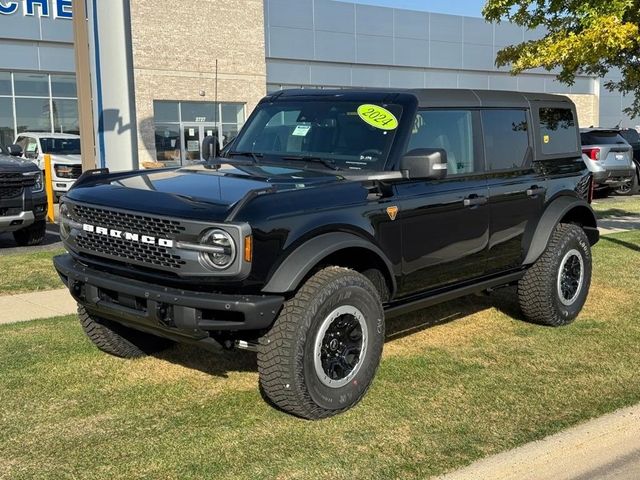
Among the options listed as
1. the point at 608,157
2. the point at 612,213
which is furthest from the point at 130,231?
the point at 608,157

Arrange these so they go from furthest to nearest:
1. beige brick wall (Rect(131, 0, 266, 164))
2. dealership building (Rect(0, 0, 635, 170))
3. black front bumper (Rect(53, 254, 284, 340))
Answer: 1. beige brick wall (Rect(131, 0, 266, 164))
2. dealership building (Rect(0, 0, 635, 170))
3. black front bumper (Rect(53, 254, 284, 340))

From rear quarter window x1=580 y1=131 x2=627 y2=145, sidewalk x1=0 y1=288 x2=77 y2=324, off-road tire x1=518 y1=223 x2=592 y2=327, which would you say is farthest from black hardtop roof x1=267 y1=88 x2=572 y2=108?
rear quarter window x1=580 y1=131 x2=627 y2=145

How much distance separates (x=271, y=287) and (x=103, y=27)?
33.7 ft

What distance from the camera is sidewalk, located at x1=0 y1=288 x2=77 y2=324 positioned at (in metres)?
6.55

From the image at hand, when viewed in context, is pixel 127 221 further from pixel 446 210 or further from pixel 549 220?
pixel 549 220

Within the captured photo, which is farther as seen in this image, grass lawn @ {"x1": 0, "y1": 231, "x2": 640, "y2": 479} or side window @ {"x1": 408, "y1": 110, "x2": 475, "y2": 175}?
side window @ {"x1": 408, "y1": 110, "x2": 475, "y2": 175}

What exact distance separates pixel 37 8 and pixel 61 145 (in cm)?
958

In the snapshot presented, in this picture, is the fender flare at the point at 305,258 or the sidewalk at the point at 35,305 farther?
the sidewalk at the point at 35,305

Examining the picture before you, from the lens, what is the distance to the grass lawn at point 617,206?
14.9 m

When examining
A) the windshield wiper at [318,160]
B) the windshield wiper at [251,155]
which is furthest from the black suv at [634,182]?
the windshield wiper at [318,160]

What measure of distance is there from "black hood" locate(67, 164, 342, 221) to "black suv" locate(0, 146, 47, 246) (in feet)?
18.5

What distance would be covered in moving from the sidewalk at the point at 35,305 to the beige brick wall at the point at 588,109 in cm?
4088

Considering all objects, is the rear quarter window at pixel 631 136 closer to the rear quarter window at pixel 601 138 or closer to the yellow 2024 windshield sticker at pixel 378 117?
the rear quarter window at pixel 601 138

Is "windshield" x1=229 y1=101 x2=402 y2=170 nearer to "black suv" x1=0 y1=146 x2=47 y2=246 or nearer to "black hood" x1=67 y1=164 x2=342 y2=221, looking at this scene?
"black hood" x1=67 y1=164 x2=342 y2=221
